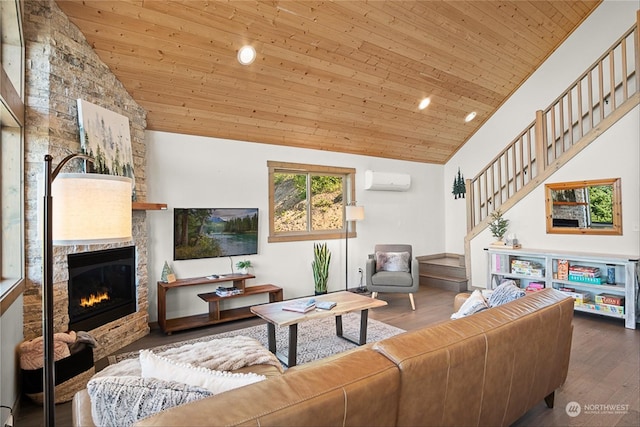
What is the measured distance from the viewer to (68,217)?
131 centimetres

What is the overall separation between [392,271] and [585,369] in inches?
102

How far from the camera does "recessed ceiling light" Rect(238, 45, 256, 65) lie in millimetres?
3600

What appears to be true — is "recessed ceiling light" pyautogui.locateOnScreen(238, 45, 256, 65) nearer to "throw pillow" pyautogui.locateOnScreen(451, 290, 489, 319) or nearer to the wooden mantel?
the wooden mantel

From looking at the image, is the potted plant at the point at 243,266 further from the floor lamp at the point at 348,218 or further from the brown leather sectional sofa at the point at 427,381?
the brown leather sectional sofa at the point at 427,381

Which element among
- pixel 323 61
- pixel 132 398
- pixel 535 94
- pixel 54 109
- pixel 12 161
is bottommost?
pixel 132 398

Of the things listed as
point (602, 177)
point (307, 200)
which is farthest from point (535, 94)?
point (307, 200)

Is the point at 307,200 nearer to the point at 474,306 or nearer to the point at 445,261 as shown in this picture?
the point at 445,261

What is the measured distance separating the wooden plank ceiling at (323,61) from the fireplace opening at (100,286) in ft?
5.35

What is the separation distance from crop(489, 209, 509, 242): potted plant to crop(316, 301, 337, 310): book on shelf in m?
3.49

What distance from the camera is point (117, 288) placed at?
3.62 metres

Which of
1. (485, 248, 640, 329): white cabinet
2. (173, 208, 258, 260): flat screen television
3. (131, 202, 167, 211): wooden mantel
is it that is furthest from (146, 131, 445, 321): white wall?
(485, 248, 640, 329): white cabinet

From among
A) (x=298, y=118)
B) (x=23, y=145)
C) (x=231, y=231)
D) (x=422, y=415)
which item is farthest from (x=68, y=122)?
(x=422, y=415)

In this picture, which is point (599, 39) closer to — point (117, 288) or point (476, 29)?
point (476, 29)

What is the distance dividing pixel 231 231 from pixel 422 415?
365cm
